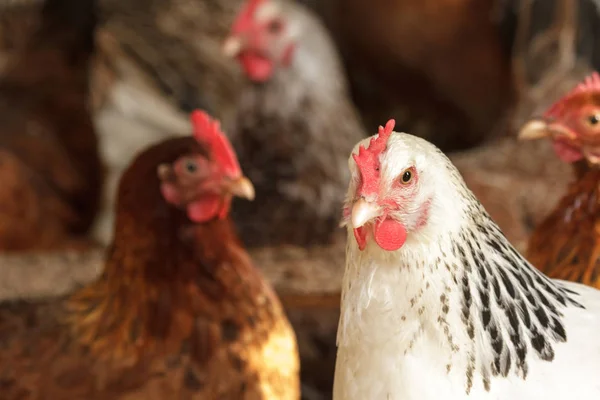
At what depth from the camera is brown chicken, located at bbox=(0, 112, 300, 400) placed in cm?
137

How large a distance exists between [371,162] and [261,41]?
147 centimetres

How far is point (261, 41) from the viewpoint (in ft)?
7.50

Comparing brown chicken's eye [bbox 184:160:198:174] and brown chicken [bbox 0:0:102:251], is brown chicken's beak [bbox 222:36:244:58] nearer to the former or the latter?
brown chicken [bbox 0:0:102:251]

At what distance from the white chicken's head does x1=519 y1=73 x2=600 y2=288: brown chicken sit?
1.40 feet

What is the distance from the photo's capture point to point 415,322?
36.6 inches

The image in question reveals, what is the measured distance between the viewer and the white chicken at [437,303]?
898mm

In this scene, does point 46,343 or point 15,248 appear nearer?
point 46,343

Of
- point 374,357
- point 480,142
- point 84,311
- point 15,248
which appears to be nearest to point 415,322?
point 374,357

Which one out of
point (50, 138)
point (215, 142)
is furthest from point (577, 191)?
point (50, 138)

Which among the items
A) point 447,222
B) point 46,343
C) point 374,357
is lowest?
point 46,343

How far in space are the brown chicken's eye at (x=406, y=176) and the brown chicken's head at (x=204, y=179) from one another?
1.72 feet

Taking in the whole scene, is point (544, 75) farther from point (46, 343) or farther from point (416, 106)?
point (46, 343)

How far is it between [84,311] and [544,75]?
1.81 meters

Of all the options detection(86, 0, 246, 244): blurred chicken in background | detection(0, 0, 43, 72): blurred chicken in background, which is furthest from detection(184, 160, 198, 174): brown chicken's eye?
detection(0, 0, 43, 72): blurred chicken in background
